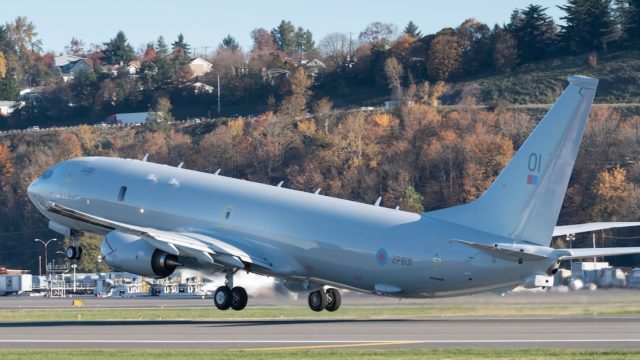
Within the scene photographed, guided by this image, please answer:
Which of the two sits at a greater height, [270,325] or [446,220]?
[446,220]

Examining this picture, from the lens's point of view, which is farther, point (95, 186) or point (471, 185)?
point (471, 185)

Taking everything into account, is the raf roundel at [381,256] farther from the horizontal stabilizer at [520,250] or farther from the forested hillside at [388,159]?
the forested hillside at [388,159]

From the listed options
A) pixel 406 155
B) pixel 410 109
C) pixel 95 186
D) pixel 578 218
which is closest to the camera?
pixel 95 186

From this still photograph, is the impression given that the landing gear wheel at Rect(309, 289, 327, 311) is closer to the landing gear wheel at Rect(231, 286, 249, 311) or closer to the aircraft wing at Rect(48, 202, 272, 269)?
the aircraft wing at Rect(48, 202, 272, 269)

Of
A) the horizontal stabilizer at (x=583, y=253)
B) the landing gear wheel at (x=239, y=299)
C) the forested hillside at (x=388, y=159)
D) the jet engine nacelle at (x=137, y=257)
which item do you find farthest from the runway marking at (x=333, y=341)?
the forested hillside at (x=388, y=159)

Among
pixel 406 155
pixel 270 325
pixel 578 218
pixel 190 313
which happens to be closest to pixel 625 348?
pixel 270 325

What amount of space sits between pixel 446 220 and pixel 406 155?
4965 inches

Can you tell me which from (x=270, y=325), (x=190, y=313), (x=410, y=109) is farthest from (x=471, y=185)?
(x=270, y=325)

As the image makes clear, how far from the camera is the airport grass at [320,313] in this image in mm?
61094

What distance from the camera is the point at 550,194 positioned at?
53125 mm

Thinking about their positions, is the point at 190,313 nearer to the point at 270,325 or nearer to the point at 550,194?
the point at 270,325

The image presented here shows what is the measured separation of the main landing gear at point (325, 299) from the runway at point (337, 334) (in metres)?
1.96

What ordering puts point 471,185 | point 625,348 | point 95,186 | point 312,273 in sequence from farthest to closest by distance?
point 471,185, point 95,186, point 312,273, point 625,348

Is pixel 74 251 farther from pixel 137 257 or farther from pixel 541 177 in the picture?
pixel 541 177
